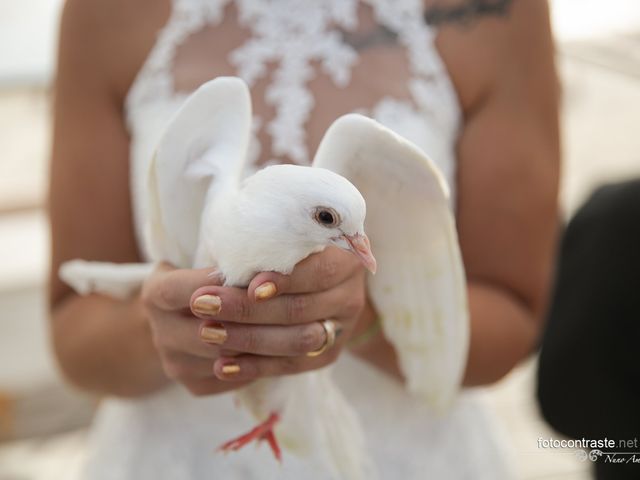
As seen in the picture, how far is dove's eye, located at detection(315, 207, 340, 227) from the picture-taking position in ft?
1.15

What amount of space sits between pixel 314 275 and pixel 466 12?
12.7 inches

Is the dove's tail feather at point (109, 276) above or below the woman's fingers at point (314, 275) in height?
below

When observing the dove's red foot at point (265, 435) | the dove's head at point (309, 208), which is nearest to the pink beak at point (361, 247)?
the dove's head at point (309, 208)

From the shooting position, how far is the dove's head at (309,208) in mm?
349

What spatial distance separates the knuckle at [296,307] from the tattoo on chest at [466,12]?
32 cm

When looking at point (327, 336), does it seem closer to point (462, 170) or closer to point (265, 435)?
point (265, 435)

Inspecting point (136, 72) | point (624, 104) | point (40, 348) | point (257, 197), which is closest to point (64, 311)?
point (136, 72)

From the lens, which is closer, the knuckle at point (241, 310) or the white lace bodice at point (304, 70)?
the knuckle at point (241, 310)

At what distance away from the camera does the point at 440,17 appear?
61 cm

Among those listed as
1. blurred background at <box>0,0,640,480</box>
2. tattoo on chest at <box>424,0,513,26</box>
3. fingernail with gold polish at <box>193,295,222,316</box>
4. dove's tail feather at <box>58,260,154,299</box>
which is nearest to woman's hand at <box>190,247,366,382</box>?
fingernail with gold polish at <box>193,295,222,316</box>

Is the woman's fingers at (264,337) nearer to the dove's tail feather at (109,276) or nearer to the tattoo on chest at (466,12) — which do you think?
the dove's tail feather at (109,276)

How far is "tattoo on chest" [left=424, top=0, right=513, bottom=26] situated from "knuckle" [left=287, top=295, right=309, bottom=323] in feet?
1.05

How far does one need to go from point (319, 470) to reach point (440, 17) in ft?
1.21

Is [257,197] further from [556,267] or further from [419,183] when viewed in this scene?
[556,267]
